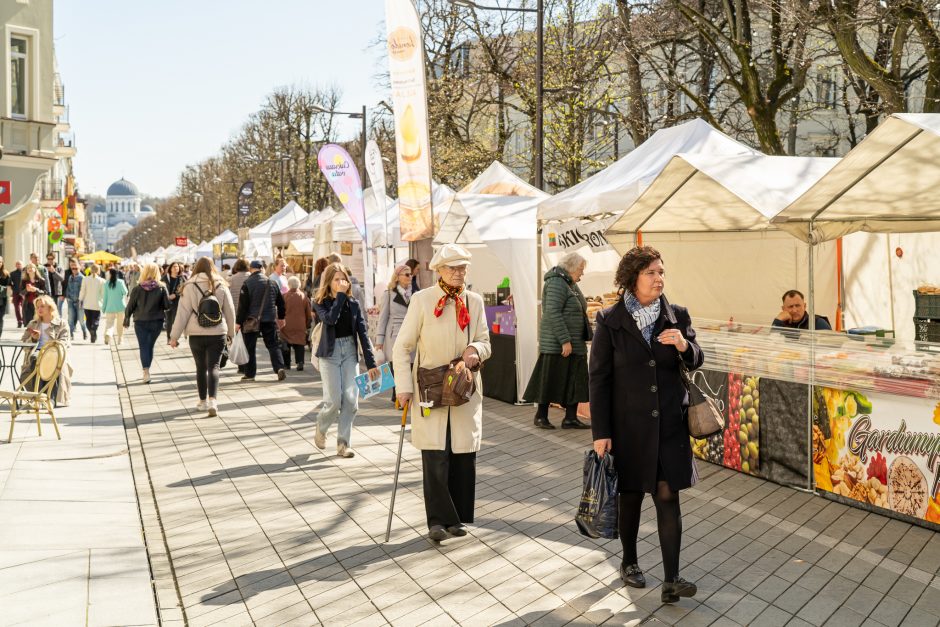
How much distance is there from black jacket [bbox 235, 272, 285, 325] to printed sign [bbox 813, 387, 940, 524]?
927cm

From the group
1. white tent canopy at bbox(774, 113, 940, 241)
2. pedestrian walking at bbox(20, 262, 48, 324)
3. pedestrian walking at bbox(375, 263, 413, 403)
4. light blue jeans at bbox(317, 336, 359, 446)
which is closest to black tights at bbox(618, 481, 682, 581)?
white tent canopy at bbox(774, 113, 940, 241)

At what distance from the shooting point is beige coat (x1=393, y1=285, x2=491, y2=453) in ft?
20.0

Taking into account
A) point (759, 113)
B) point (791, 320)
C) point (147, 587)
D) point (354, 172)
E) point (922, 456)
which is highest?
point (759, 113)

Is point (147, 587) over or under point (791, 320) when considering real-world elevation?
under

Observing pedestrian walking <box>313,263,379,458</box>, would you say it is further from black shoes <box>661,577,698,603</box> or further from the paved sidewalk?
black shoes <box>661,577,698,603</box>

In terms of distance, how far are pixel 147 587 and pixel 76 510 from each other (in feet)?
Answer: 6.32

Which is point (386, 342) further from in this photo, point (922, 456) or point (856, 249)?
point (922, 456)

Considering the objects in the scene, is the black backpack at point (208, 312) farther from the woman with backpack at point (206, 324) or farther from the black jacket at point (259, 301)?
the black jacket at point (259, 301)

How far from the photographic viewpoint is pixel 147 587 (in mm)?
5359

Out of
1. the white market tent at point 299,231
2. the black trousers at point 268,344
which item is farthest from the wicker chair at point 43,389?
the white market tent at point 299,231

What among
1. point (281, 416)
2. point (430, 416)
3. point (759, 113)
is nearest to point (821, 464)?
point (430, 416)

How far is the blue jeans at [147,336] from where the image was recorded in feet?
48.6

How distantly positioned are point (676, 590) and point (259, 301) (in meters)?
10.6

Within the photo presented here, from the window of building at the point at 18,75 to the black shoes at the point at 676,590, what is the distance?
2779 cm
